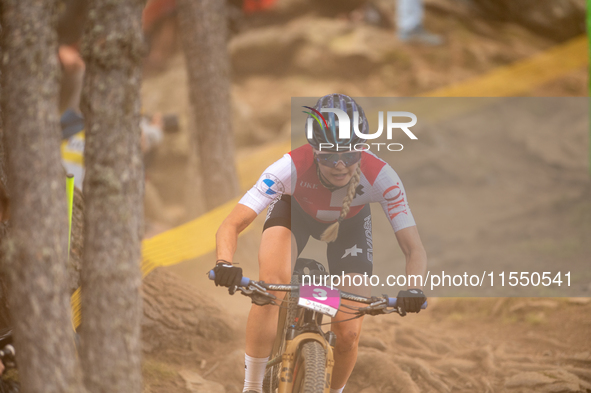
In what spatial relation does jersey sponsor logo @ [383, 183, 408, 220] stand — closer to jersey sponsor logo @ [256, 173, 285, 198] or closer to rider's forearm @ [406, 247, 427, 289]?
rider's forearm @ [406, 247, 427, 289]

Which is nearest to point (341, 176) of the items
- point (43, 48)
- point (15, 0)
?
point (43, 48)

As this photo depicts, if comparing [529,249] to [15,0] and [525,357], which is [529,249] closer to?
[525,357]

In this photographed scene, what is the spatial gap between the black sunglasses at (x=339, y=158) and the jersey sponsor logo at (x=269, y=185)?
1.34 feet

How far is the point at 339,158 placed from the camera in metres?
3.75

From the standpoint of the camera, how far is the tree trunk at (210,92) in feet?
25.7

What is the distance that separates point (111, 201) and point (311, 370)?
1.65 m

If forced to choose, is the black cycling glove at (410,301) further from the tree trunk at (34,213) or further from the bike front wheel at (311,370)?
the tree trunk at (34,213)

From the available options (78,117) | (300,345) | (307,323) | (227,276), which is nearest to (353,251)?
(307,323)

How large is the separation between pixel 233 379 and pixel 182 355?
606 mm

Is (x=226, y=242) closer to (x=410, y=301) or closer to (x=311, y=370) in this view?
(x=311, y=370)

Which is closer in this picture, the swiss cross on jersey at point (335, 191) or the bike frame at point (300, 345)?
the bike frame at point (300, 345)

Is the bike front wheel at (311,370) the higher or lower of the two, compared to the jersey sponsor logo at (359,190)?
lower

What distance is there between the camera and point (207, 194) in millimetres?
8008

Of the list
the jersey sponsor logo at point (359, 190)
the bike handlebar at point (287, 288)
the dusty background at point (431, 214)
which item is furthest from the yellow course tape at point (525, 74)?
the bike handlebar at point (287, 288)
